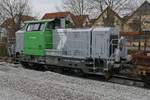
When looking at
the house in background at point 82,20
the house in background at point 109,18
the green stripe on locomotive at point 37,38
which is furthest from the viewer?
the house in background at point 82,20

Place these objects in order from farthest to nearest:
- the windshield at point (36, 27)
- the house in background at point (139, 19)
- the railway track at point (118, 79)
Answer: the house in background at point (139, 19) < the windshield at point (36, 27) < the railway track at point (118, 79)

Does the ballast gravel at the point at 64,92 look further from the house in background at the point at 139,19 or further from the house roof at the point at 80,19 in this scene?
the house roof at the point at 80,19

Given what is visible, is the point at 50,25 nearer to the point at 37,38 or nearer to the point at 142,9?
the point at 37,38

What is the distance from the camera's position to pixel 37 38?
20172mm

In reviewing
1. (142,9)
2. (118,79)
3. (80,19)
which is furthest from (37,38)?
(142,9)

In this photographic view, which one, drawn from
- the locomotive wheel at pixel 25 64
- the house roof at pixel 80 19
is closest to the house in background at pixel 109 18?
the house roof at pixel 80 19

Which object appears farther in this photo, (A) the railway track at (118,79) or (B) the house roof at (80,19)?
(B) the house roof at (80,19)

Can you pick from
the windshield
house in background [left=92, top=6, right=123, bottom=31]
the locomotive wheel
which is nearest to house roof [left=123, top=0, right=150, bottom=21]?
house in background [left=92, top=6, right=123, bottom=31]

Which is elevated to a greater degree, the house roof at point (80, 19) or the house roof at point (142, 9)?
the house roof at point (142, 9)

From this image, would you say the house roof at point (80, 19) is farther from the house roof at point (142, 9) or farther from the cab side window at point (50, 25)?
the cab side window at point (50, 25)

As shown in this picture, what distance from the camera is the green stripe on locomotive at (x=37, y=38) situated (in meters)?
19.7

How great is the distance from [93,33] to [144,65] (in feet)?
12.4

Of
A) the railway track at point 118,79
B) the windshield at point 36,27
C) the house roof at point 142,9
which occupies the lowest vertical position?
the railway track at point 118,79

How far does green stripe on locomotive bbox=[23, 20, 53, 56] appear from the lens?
64.5ft
